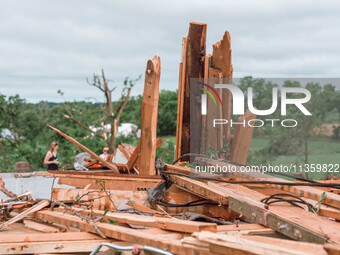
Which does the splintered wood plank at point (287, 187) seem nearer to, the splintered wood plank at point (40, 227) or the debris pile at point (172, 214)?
the debris pile at point (172, 214)

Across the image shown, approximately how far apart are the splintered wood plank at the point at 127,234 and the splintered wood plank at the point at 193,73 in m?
2.93

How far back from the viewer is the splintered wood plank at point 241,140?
18.7 feet

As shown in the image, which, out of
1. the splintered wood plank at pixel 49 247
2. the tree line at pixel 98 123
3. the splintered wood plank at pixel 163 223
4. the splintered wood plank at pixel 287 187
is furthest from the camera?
the tree line at pixel 98 123

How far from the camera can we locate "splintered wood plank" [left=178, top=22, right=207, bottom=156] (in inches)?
232

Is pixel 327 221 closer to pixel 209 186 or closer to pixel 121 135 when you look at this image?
pixel 209 186

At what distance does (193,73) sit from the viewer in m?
5.92

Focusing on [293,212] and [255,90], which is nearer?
[293,212]

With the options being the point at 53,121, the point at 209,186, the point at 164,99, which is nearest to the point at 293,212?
the point at 209,186

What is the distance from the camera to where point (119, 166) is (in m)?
5.46

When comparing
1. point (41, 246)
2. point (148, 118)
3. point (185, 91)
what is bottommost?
point (41, 246)

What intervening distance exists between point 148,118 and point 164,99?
14.0 metres

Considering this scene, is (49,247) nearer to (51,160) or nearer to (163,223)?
(163,223)

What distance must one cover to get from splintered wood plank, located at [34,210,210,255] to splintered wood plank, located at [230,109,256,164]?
307 cm

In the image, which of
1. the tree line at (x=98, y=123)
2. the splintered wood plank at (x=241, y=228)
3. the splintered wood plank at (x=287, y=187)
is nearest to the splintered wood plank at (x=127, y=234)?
the splintered wood plank at (x=241, y=228)
